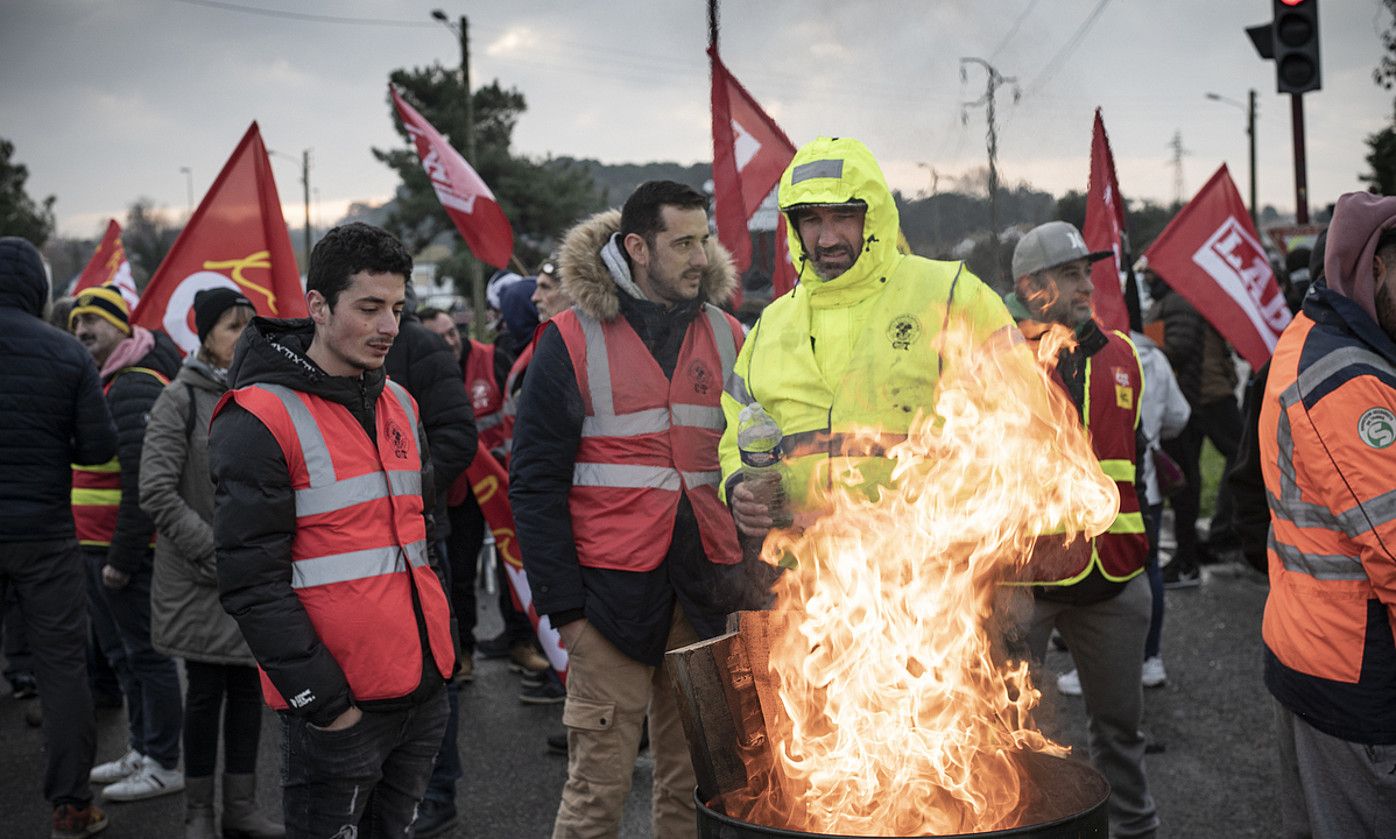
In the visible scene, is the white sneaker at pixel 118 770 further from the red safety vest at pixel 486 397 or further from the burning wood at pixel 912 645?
the burning wood at pixel 912 645

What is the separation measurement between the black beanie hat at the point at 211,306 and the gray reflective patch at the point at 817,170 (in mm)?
2836

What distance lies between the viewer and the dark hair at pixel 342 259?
331cm

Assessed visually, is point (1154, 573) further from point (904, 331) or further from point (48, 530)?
point (48, 530)

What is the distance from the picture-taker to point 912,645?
2.92m

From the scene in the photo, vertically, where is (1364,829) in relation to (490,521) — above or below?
below

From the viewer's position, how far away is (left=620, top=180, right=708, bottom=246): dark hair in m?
4.07

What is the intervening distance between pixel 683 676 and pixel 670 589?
51.3 inches

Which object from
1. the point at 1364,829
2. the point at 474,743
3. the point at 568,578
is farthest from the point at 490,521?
the point at 1364,829

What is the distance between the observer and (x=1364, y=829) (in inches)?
118

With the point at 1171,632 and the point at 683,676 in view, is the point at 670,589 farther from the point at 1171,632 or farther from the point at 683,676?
the point at 1171,632

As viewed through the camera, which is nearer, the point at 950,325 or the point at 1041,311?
the point at 950,325

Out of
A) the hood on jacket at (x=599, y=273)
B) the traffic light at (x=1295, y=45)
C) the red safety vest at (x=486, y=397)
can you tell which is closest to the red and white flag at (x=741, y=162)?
the red safety vest at (x=486, y=397)

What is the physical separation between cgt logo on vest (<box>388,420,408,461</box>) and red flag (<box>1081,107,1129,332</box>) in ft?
9.39

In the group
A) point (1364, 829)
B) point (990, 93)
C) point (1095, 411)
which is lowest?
point (1364, 829)
